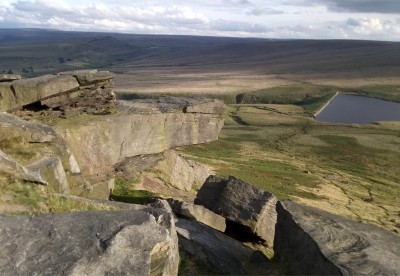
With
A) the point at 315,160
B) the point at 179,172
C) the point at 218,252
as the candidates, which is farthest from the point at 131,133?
the point at 315,160

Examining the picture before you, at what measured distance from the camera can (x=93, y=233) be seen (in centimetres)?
1332

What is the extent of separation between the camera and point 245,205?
30.2 meters

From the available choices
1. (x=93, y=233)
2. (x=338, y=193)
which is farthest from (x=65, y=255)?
(x=338, y=193)

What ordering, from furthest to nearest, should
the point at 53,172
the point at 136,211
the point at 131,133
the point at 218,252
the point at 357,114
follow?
1. the point at 357,114
2. the point at 131,133
3. the point at 53,172
4. the point at 218,252
5. the point at 136,211

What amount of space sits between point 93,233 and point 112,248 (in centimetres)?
103

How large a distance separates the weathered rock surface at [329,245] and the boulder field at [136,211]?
6cm

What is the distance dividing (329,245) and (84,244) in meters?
11.5

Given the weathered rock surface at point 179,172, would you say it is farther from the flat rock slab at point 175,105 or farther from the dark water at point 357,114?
the dark water at point 357,114

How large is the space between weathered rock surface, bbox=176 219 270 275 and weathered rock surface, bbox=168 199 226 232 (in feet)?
8.64

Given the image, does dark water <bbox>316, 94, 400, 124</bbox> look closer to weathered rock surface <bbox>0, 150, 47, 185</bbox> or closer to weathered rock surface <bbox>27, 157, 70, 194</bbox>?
weathered rock surface <bbox>27, 157, 70, 194</bbox>

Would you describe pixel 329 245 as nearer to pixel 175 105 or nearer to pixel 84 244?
pixel 84 244

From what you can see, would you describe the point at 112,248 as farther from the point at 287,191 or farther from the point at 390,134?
the point at 390,134

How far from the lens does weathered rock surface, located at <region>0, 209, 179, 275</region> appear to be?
11812 mm

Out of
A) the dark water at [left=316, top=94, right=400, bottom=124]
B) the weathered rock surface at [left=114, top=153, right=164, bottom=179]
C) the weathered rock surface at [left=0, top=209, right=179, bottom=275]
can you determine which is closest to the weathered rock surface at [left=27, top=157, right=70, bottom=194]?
the weathered rock surface at [left=0, top=209, right=179, bottom=275]
